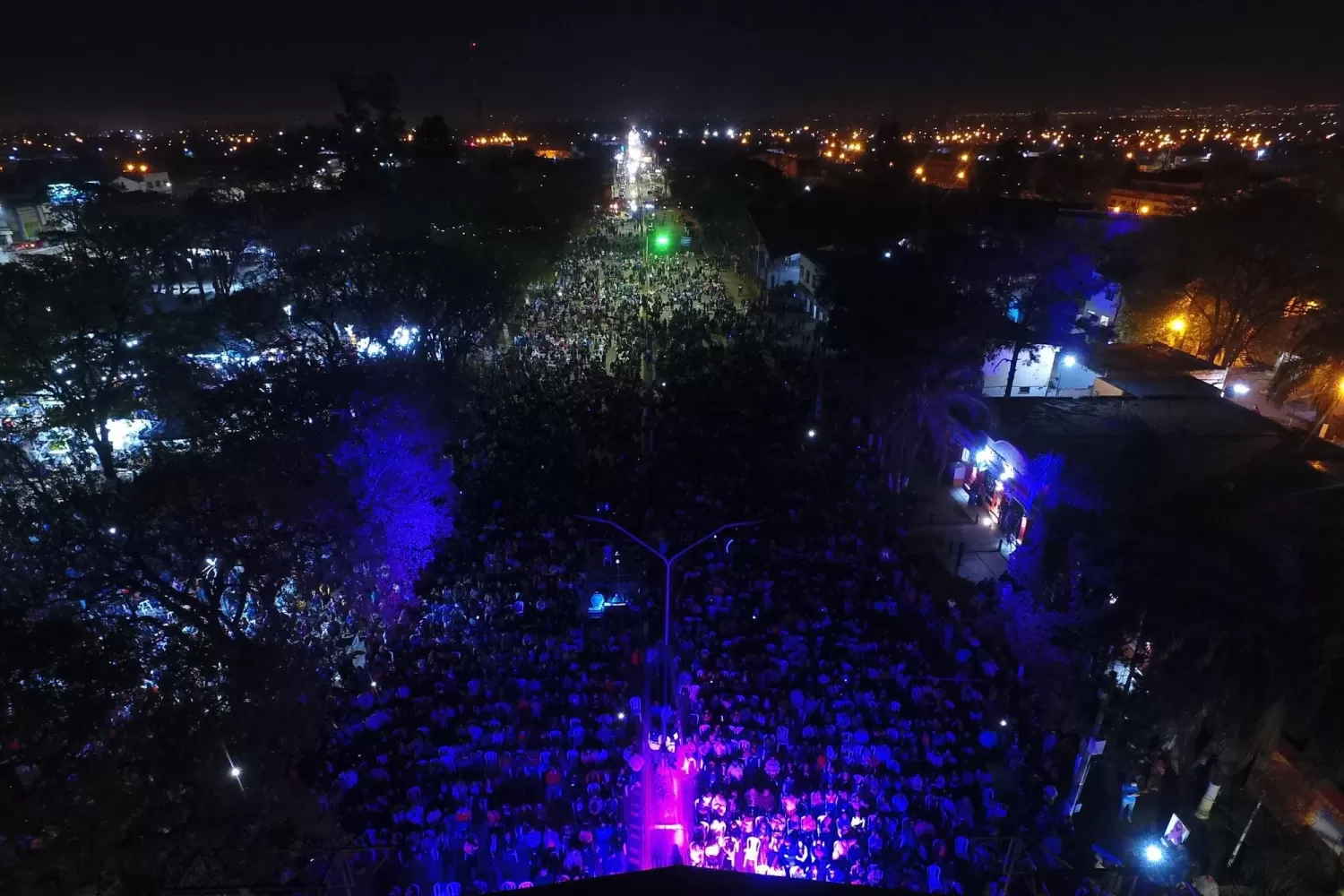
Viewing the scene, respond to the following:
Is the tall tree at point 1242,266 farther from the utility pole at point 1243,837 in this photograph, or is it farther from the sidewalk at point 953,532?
the utility pole at point 1243,837

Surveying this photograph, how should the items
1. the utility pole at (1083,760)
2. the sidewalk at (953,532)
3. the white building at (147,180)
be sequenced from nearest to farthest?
the utility pole at (1083,760) < the sidewalk at (953,532) < the white building at (147,180)

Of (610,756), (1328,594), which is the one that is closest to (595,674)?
(610,756)

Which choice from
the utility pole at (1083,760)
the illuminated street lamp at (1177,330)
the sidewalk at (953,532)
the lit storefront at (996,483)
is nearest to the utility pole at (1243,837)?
the utility pole at (1083,760)

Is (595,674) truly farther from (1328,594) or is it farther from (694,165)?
(694,165)


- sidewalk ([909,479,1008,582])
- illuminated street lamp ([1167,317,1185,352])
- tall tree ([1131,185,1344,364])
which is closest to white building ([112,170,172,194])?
sidewalk ([909,479,1008,582])

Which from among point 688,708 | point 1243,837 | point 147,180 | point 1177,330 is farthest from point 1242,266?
point 147,180

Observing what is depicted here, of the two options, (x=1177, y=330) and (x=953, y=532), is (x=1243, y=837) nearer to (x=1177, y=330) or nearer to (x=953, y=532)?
(x=953, y=532)

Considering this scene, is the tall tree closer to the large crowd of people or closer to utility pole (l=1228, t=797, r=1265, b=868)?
the large crowd of people
